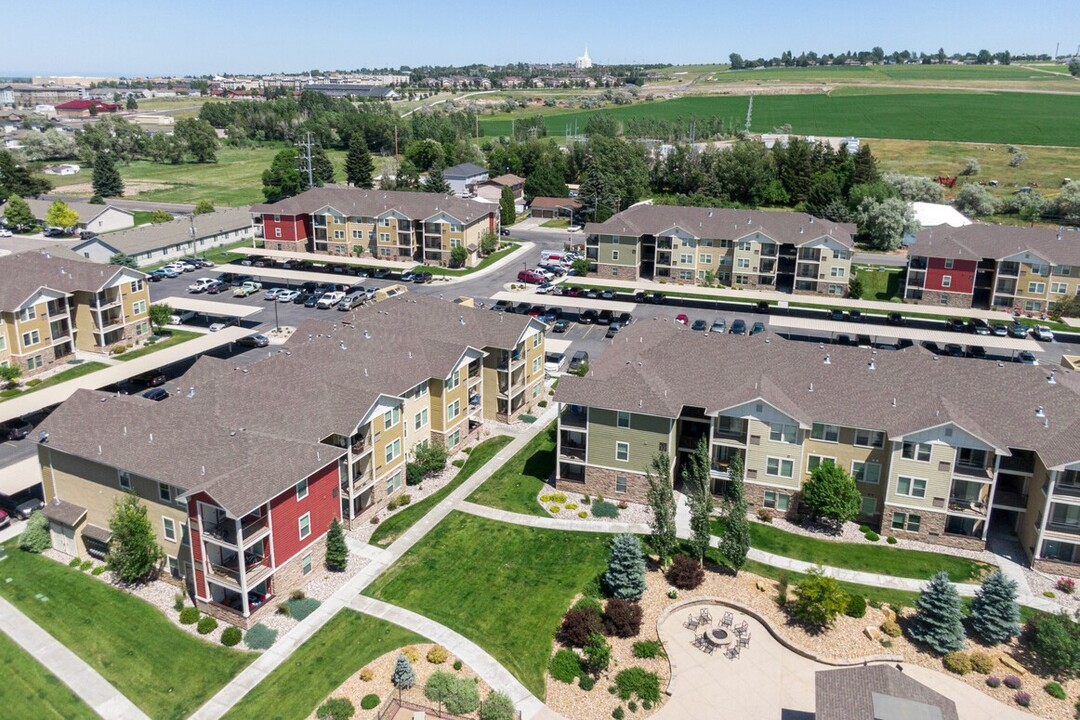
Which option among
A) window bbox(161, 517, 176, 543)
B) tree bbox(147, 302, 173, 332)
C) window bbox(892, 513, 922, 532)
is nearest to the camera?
window bbox(161, 517, 176, 543)

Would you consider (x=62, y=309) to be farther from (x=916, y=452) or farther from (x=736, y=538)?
(x=916, y=452)

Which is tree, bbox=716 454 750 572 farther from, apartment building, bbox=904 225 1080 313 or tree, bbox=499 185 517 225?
tree, bbox=499 185 517 225

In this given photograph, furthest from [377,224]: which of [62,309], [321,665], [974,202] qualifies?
[974,202]

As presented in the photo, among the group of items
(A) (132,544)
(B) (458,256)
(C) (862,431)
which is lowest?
(A) (132,544)

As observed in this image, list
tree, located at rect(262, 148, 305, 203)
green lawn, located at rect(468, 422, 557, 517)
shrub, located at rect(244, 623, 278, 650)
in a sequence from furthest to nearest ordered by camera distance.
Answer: tree, located at rect(262, 148, 305, 203) < green lawn, located at rect(468, 422, 557, 517) < shrub, located at rect(244, 623, 278, 650)

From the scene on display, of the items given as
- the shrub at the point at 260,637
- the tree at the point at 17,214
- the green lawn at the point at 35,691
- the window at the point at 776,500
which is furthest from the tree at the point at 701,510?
the tree at the point at 17,214

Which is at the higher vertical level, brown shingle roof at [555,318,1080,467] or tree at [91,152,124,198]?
tree at [91,152,124,198]

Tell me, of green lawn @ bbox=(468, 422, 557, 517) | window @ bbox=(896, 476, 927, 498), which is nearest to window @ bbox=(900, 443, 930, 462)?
window @ bbox=(896, 476, 927, 498)

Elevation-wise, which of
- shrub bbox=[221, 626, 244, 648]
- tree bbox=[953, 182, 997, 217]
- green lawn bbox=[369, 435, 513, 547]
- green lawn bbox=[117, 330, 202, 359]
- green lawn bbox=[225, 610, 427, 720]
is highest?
tree bbox=[953, 182, 997, 217]
